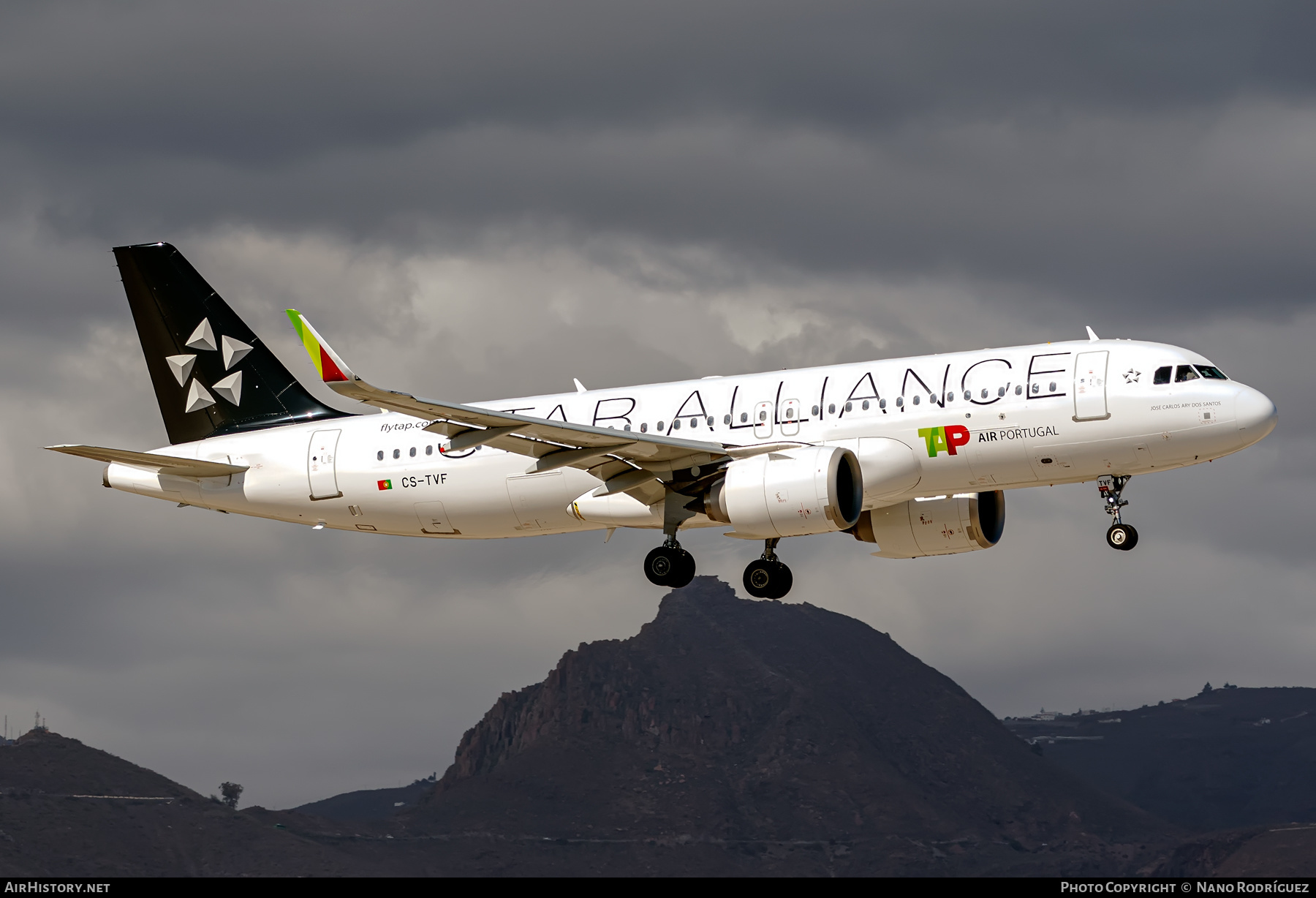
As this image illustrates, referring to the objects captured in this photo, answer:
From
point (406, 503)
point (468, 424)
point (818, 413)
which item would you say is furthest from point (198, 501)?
point (818, 413)

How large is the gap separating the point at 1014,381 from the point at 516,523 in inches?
644

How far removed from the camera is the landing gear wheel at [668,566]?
53094 millimetres

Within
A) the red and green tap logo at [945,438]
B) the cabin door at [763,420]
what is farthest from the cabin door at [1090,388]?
the cabin door at [763,420]

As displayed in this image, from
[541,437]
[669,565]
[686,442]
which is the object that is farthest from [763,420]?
[541,437]

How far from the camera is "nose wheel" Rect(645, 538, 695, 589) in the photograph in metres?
53.1

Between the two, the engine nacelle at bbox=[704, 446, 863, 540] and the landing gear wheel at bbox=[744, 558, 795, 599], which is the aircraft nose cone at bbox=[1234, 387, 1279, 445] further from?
the landing gear wheel at bbox=[744, 558, 795, 599]

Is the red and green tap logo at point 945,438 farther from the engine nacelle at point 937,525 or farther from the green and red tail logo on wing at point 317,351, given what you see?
the green and red tail logo on wing at point 317,351

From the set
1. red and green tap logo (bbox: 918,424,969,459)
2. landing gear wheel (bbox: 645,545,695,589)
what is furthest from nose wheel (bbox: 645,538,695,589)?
red and green tap logo (bbox: 918,424,969,459)

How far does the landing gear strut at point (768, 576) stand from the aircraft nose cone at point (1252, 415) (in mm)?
13940

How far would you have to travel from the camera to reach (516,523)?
182ft

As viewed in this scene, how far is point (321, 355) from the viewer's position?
45.0m

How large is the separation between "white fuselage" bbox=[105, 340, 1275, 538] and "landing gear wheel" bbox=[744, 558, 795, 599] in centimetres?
208

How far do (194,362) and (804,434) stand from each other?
2309 centimetres
